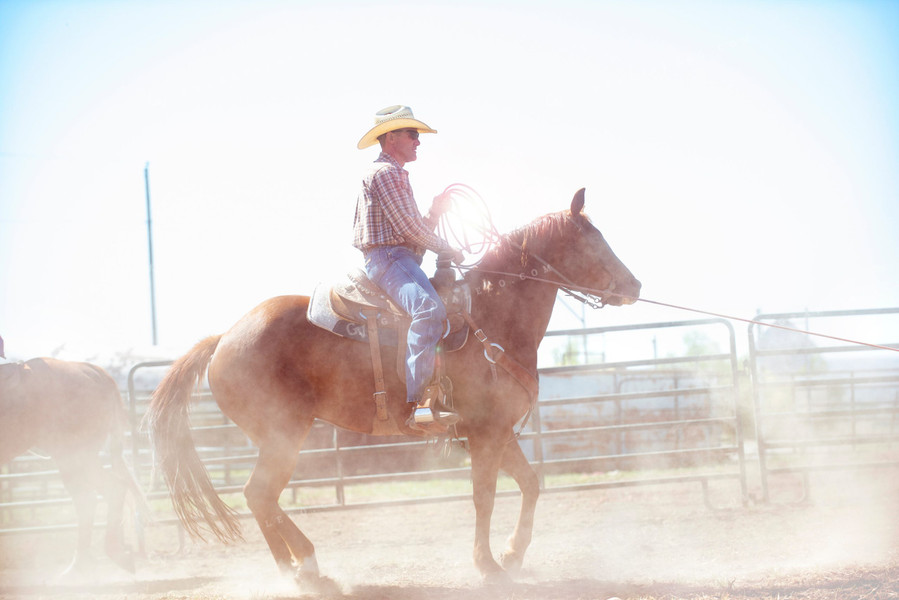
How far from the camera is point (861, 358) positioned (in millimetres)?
24062

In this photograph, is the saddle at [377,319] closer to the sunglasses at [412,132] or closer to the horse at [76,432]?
the sunglasses at [412,132]

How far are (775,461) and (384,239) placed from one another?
10.4 m

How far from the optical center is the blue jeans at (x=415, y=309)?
4258mm

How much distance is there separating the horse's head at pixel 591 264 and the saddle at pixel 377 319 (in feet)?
2.63

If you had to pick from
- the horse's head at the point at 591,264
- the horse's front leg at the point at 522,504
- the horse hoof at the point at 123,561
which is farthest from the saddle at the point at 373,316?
the horse hoof at the point at 123,561

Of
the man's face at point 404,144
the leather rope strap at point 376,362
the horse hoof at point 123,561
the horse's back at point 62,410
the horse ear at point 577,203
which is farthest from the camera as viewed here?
the horse's back at point 62,410

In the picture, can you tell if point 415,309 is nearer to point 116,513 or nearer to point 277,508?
point 277,508

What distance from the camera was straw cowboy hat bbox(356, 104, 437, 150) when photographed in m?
4.57

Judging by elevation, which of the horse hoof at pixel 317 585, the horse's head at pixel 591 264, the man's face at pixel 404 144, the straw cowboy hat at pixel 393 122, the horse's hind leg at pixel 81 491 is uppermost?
the straw cowboy hat at pixel 393 122

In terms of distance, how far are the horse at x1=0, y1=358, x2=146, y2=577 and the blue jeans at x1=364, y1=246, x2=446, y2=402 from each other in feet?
12.1

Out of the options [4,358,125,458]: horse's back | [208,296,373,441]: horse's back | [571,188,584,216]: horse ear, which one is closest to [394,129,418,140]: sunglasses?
[571,188,584,216]: horse ear

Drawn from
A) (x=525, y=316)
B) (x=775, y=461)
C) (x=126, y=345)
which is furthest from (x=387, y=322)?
(x=126, y=345)

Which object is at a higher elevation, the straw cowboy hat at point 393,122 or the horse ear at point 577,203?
the straw cowboy hat at point 393,122

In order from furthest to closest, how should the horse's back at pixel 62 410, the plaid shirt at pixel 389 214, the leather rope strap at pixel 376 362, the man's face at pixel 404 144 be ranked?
the horse's back at pixel 62 410 → the man's face at pixel 404 144 → the leather rope strap at pixel 376 362 → the plaid shirt at pixel 389 214
